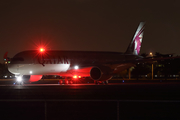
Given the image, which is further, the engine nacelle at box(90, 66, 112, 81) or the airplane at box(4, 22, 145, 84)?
the airplane at box(4, 22, 145, 84)

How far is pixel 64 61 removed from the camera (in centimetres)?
3525

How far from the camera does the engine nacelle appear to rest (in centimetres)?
3275

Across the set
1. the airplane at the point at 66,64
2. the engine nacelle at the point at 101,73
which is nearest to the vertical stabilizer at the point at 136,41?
the airplane at the point at 66,64

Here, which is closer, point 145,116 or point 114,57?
point 145,116

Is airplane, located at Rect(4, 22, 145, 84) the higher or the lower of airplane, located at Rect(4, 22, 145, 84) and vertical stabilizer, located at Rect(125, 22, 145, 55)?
the lower

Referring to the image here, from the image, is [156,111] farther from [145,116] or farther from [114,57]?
[114,57]

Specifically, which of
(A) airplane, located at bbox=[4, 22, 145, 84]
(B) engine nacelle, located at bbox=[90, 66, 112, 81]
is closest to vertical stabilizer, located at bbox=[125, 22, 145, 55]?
(A) airplane, located at bbox=[4, 22, 145, 84]

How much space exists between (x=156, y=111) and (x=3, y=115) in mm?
6770

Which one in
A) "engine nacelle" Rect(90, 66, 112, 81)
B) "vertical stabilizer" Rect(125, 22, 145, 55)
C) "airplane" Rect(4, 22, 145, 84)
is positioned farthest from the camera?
"vertical stabilizer" Rect(125, 22, 145, 55)

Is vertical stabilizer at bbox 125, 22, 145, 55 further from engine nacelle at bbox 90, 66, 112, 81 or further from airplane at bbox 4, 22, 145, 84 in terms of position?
engine nacelle at bbox 90, 66, 112, 81

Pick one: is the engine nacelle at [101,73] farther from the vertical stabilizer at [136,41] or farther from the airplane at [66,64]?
the vertical stabilizer at [136,41]

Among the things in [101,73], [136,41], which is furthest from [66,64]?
[136,41]

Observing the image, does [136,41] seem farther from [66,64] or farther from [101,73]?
[66,64]

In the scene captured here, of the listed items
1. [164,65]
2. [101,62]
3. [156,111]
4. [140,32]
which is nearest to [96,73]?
[101,62]
